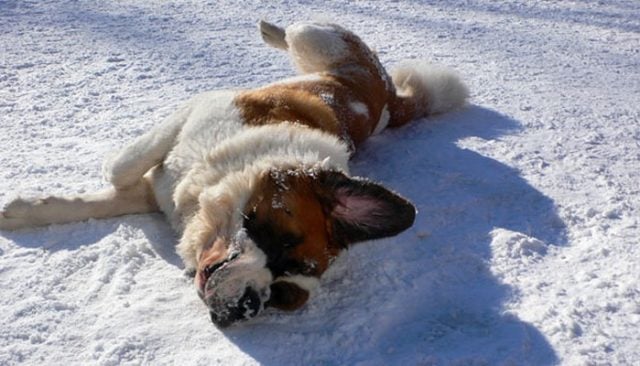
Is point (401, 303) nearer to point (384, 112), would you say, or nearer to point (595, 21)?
point (384, 112)

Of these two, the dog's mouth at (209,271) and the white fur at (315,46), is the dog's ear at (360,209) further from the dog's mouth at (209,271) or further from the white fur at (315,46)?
the white fur at (315,46)

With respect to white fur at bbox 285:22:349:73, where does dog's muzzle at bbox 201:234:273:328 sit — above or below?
below

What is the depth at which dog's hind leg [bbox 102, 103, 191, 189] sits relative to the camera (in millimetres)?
3236

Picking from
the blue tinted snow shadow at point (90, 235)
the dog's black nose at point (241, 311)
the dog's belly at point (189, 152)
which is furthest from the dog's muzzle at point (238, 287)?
the dog's belly at point (189, 152)

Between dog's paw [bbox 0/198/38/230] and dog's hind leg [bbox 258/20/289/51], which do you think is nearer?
dog's paw [bbox 0/198/38/230]

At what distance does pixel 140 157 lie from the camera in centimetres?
327

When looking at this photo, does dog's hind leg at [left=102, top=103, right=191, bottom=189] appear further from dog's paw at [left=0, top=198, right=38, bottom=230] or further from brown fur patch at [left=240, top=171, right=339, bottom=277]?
brown fur patch at [left=240, top=171, right=339, bottom=277]

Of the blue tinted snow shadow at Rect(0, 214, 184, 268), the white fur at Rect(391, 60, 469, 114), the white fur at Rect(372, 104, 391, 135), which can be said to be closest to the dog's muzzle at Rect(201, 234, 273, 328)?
the blue tinted snow shadow at Rect(0, 214, 184, 268)

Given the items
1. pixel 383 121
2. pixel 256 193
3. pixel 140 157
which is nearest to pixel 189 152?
pixel 140 157

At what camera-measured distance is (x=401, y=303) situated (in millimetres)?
2662

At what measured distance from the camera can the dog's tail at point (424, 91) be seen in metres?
4.45

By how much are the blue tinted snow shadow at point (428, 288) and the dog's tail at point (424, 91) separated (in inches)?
21.8

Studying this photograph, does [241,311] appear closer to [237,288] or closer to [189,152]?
[237,288]

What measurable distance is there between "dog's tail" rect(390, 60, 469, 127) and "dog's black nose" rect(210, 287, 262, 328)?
217 centimetres
